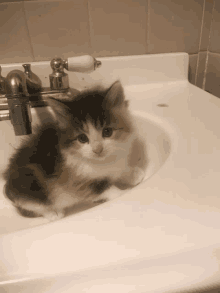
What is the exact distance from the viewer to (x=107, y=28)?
2.41 ft

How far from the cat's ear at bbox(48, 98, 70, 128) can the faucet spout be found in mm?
→ 150

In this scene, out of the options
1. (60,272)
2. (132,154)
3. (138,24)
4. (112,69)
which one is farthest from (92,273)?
(138,24)

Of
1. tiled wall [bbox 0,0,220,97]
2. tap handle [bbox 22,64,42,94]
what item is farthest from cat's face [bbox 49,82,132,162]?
tiled wall [bbox 0,0,220,97]

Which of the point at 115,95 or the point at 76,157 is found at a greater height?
the point at 115,95

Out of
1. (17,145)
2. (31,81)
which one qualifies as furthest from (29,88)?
(17,145)

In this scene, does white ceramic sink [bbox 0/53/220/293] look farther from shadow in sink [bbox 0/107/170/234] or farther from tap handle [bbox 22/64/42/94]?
tap handle [bbox 22/64/42/94]

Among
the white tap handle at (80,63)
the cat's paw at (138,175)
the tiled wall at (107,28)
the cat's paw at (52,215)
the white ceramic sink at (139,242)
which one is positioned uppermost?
the tiled wall at (107,28)

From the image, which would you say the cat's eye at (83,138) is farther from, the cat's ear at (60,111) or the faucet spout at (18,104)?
the faucet spout at (18,104)

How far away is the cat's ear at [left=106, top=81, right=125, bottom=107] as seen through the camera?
65 cm

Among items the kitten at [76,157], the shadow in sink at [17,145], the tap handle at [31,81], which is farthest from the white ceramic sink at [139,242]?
the tap handle at [31,81]

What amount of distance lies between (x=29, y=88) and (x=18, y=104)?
0.73ft

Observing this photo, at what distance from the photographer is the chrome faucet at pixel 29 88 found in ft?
1.54

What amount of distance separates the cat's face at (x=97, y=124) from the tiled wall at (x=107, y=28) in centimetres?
21

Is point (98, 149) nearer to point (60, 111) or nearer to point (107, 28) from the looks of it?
point (60, 111)
